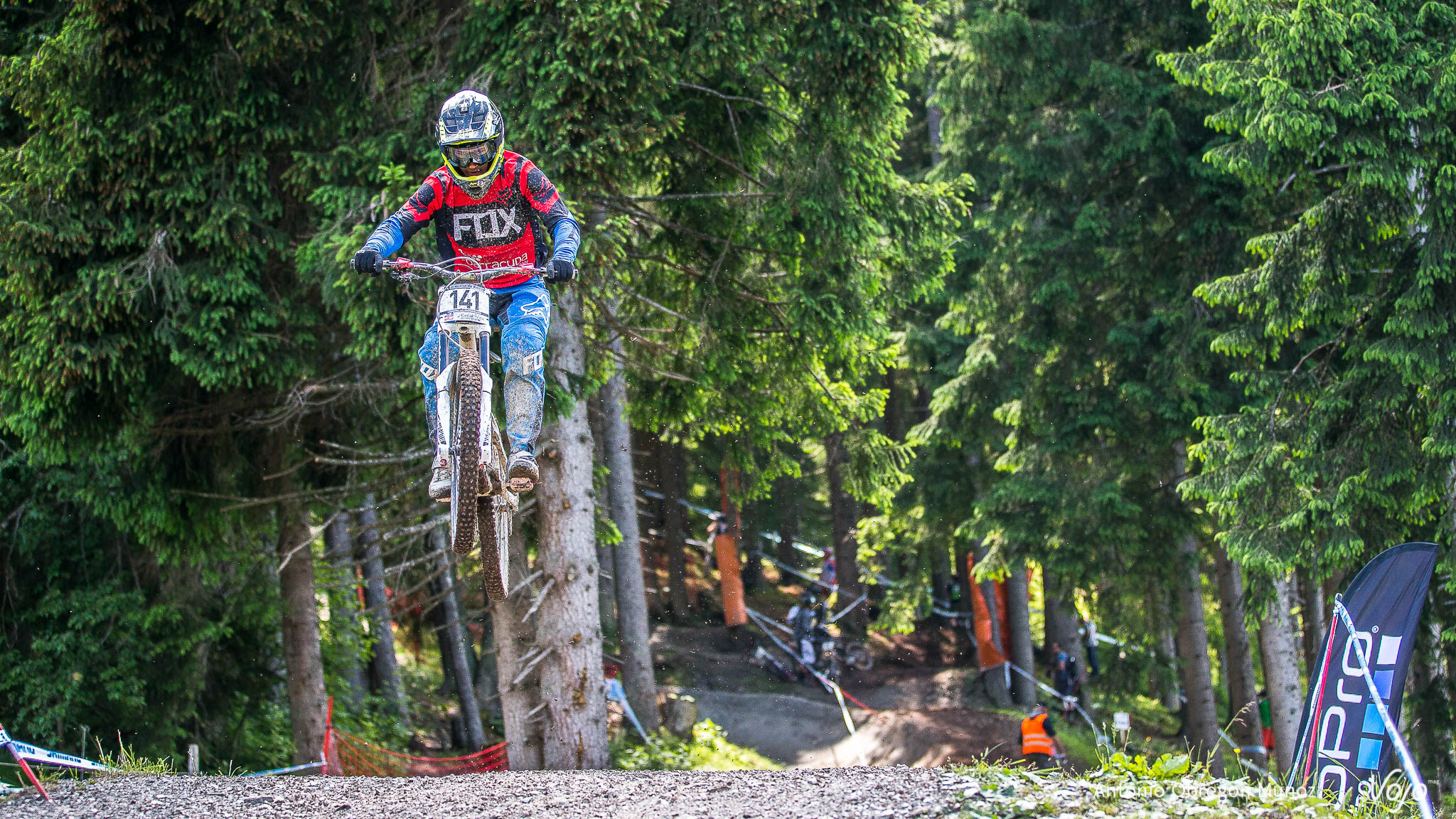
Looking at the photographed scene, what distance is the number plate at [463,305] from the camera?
629 centimetres

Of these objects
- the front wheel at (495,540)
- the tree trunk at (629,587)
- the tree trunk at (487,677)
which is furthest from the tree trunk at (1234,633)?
the tree trunk at (487,677)

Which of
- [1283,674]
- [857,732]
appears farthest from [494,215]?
[857,732]

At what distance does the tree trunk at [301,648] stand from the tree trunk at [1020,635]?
11581 mm

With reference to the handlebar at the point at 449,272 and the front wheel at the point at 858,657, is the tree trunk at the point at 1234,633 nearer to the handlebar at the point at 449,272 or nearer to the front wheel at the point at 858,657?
the front wheel at the point at 858,657

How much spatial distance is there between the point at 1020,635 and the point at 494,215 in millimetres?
15677

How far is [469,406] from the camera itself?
6.25 meters

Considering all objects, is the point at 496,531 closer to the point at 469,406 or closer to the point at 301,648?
the point at 469,406

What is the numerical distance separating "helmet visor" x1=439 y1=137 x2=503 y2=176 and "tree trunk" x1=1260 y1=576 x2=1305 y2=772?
10691mm

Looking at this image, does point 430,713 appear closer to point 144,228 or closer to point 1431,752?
point 144,228

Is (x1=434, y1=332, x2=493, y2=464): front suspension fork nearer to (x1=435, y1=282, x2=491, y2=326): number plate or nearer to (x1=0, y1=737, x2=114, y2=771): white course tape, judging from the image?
(x1=435, y1=282, x2=491, y2=326): number plate

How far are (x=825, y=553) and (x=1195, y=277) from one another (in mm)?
12556

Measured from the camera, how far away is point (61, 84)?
9.18 m

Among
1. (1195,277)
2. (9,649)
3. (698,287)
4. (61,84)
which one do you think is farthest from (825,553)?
(61,84)

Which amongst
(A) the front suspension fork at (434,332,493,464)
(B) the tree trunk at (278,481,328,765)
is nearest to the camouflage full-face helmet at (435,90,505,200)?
(A) the front suspension fork at (434,332,493,464)
